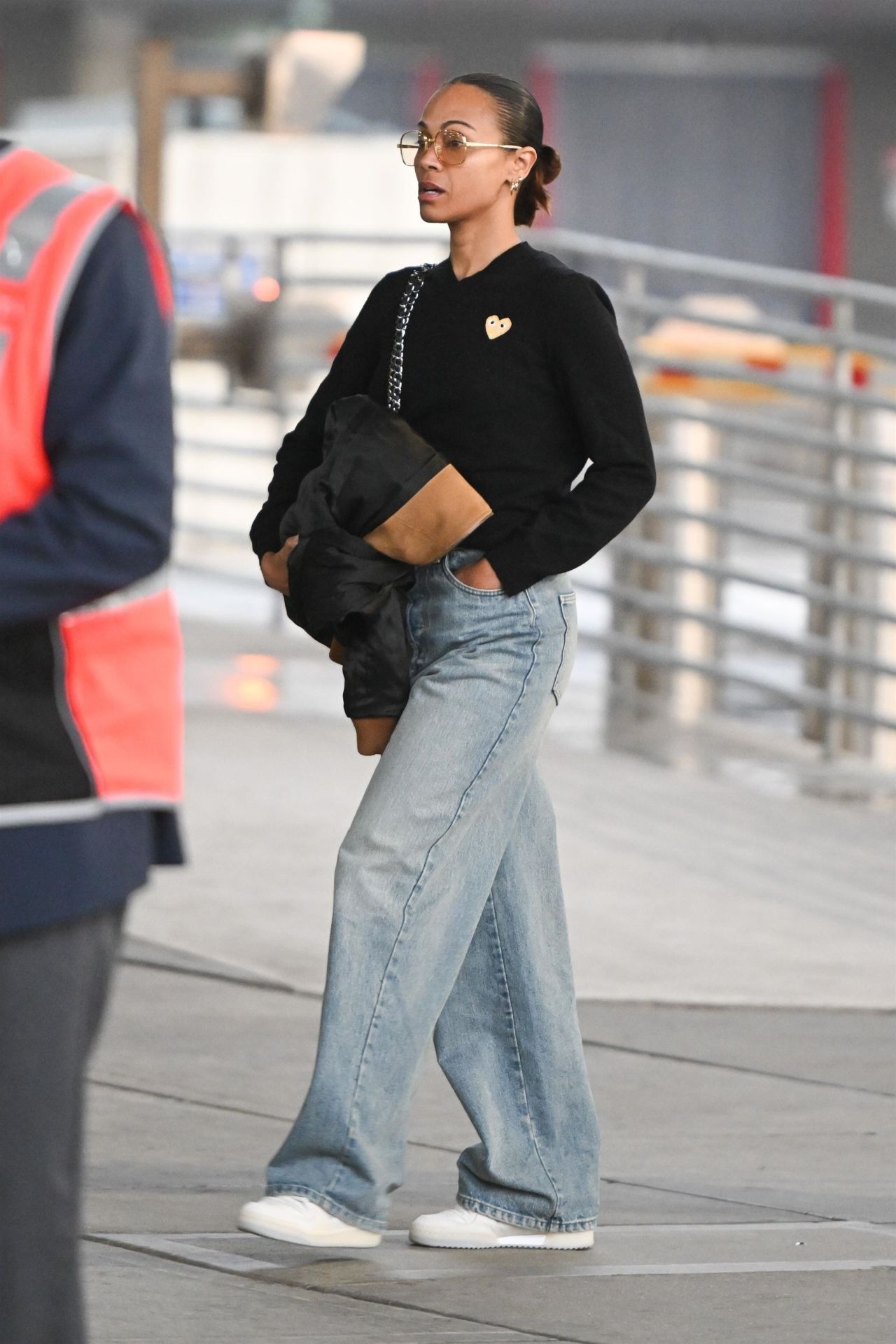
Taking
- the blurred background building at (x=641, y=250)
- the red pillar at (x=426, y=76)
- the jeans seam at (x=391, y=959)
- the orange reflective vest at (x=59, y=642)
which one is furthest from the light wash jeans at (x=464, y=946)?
the red pillar at (x=426, y=76)

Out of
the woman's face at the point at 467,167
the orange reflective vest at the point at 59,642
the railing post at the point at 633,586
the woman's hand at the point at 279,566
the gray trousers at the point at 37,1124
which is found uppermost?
the woman's face at the point at 467,167

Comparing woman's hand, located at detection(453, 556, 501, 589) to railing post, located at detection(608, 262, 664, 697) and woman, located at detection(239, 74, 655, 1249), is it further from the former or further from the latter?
railing post, located at detection(608, 262, 664, 697)

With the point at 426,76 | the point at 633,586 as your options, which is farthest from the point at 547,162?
the point at 426,76

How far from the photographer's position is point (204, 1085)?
17.1 ft

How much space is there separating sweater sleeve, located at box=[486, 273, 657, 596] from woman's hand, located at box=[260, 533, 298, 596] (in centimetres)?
33

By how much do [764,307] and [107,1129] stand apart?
87.9ft

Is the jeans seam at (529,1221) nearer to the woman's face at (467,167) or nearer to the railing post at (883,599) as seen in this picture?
the woman's face at (467,167)

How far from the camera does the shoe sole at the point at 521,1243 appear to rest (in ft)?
13.4

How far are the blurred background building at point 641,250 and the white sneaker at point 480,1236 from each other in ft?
20.2

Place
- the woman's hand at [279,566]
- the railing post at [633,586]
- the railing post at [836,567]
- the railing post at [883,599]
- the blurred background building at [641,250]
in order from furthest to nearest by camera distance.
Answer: the railing post at [633,586] → the blurred background building at [641,250] → the railing post at [836,567] → the railing post at [883,599] → the woman's hand at [279,566]

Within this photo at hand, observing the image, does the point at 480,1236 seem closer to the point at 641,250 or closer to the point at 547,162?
the point at 547,162

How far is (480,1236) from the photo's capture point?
A: 4.09m

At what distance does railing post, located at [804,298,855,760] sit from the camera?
10.6 metres

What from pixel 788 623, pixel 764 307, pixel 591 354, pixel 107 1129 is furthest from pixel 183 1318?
pixel 764 307
